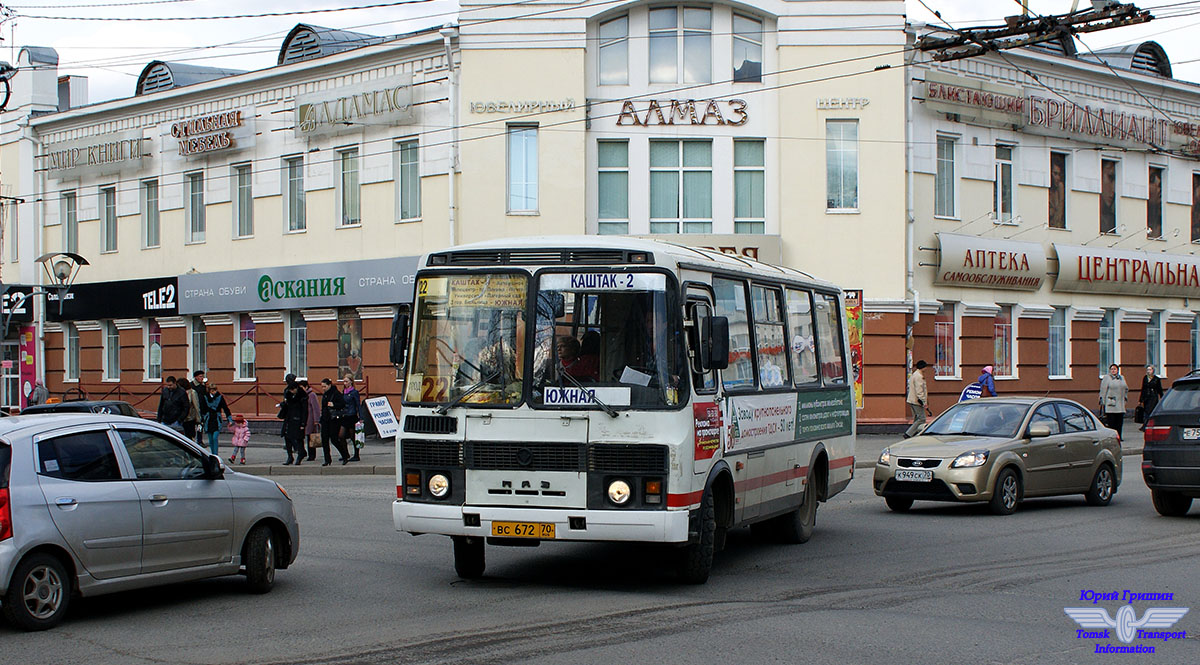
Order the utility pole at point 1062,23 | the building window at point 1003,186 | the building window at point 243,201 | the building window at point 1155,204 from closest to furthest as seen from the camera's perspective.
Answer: the utility pole at point 1062,23 < the building window at point 1003,186 < the building window at point 243,201 < the building window at point 1155,204

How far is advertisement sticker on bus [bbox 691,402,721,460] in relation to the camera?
10.3 metres

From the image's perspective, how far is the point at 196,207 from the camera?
3569cm

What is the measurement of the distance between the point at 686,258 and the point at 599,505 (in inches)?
84.9

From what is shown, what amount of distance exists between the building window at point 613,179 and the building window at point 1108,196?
13.4 m

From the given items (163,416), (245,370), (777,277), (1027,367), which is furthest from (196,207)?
(777,277)

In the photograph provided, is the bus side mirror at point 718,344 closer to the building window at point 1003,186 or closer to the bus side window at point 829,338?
the bus side window at point 829,338

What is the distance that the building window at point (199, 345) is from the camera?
35844 mm

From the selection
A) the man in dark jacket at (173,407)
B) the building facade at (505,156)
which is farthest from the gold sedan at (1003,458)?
the man in dark jacket at (173,407)

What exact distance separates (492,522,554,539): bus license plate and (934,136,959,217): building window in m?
22.6

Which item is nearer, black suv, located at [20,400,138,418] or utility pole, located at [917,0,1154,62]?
black suv, located at [20,400,138,418]

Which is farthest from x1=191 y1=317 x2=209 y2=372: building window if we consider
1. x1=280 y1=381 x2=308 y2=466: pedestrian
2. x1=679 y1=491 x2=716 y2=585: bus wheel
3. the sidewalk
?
x1=679 y1=491 x2=716 y2=585: bus wheel

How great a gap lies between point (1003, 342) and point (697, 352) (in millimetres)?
23633

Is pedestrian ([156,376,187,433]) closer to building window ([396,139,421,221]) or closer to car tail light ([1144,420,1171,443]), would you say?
building window ([396,139,421,221])

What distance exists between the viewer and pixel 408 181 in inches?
1222
